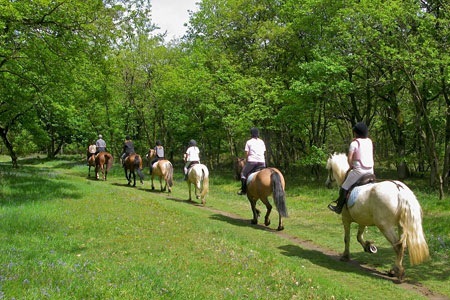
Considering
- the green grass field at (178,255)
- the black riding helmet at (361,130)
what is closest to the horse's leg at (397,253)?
the green grass field at (178,255)

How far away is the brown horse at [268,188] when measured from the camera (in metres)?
11.4

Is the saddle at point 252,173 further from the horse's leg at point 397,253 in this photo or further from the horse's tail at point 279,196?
the horse's leg at point 397,253

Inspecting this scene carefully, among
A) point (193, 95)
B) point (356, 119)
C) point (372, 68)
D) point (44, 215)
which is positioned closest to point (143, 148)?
point (193, 95)

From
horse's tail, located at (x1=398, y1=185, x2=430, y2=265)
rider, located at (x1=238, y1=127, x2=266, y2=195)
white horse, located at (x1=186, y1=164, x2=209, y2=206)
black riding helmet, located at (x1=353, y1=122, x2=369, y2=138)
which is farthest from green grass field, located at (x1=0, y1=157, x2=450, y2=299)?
black riding helmet, located at (x1=353, y1=122, x2=369, y2=138)

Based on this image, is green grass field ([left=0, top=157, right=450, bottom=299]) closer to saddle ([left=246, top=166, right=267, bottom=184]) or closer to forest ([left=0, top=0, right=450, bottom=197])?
saddle ([left=246, top=166, right=267, bottom=184])

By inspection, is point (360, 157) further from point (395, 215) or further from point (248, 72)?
point (248, 72)

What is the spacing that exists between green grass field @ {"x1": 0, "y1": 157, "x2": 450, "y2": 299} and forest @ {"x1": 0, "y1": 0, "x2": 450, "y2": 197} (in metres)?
6.10

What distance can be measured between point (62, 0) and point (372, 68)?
644 inches

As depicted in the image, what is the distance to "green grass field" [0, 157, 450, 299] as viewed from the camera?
211 inches

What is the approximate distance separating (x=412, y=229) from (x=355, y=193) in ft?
4.74

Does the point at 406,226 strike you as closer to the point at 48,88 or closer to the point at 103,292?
the point at 103,292

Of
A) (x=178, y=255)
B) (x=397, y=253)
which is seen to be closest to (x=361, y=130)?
(x=397, y=253)

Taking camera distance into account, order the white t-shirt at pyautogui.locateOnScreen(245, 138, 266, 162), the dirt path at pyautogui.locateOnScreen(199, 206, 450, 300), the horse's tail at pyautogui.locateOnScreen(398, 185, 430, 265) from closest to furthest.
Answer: the dirt path at pyautogui.locateOnScreen(199, 206, 450, 300), the horse's tail at pyautogui.locateOnScreen(398, 185, 430, 265), the white t-shirt at pyautogui.locateOnScreen(245, 138, 266, 162)

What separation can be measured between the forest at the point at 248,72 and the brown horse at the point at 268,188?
8.42m
